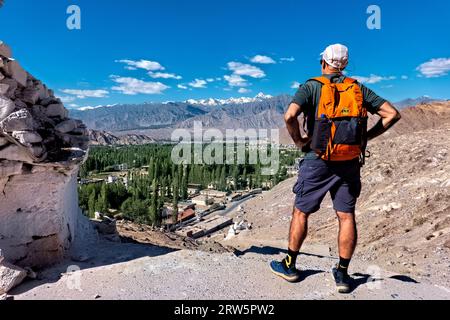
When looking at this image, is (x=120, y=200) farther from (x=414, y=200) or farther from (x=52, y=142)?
(x=52, y=142)

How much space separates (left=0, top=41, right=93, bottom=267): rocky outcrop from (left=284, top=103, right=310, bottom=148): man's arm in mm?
3309

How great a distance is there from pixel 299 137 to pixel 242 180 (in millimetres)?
58471

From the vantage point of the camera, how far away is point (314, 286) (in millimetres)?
4250

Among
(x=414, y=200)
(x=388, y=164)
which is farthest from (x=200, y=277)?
(x=388, y=164)

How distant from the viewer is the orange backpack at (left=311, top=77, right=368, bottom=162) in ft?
11.7

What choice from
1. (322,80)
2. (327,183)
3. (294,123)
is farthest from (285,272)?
(322,80)

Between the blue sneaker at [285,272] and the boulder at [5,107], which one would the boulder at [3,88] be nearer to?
the boulder at [5,107]

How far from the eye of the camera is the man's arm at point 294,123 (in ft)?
11.7

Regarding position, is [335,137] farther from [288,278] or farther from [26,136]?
[26,136]

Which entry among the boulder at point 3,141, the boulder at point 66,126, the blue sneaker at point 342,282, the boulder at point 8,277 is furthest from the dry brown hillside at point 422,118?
the boulder at point 8,277

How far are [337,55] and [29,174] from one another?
170 inches

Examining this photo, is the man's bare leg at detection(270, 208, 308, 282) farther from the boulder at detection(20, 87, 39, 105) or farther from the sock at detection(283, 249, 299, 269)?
the boulder at detection(20, 87, 39, 105)

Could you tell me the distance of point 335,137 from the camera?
358cm

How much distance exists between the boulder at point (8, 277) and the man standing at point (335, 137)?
328cm
